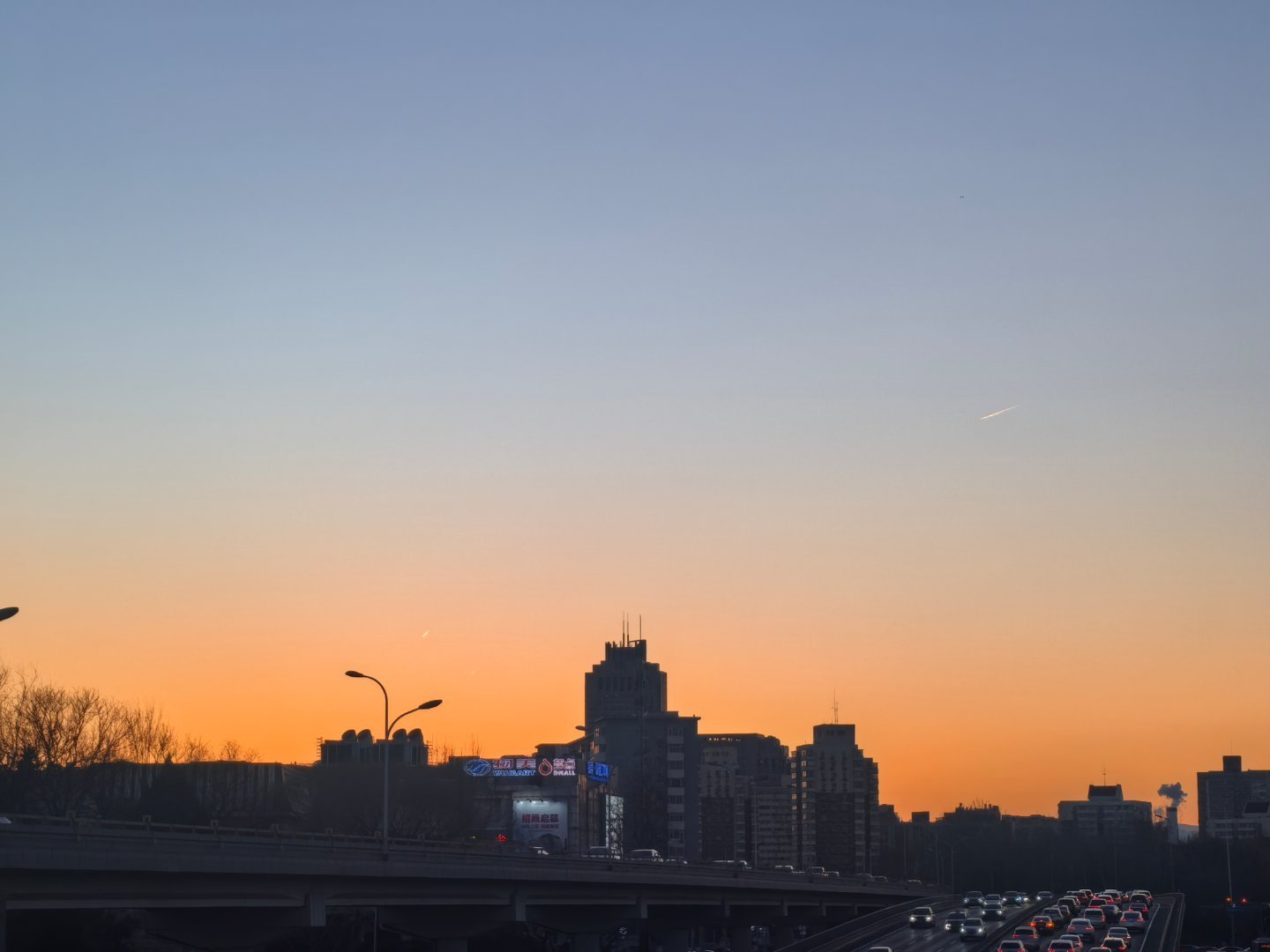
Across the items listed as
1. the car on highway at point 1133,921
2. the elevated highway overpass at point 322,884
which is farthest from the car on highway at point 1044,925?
the elevated highway overpass at point 322,884

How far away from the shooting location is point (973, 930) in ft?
415

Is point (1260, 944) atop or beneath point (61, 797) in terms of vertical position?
beneath

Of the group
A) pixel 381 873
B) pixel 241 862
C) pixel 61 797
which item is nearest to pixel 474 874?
A: pixel 381 873

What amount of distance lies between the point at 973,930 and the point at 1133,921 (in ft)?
49.9

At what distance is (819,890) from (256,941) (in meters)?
94.7

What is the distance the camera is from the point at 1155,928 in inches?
5059

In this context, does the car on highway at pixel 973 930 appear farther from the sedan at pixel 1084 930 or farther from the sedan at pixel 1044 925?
the sedan at pixel 1084 930

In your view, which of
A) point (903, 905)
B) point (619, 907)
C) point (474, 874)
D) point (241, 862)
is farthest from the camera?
point (903, 905)

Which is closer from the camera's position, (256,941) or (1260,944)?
(256,941)

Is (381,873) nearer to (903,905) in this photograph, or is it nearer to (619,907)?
(619,907)

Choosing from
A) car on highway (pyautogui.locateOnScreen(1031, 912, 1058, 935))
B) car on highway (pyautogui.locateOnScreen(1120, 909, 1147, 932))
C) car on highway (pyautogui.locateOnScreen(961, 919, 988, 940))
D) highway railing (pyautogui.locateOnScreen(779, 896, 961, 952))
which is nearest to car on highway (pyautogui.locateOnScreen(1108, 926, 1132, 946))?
car on highway (pyautogui.locateOnScreen(1120, 909, 1147, 932))

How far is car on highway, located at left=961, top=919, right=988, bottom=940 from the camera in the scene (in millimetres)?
125688

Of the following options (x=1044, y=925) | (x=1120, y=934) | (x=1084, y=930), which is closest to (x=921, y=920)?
(x=1044, y=925)

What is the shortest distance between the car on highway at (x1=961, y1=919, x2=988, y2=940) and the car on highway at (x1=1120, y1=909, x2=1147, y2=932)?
39.4 feet
